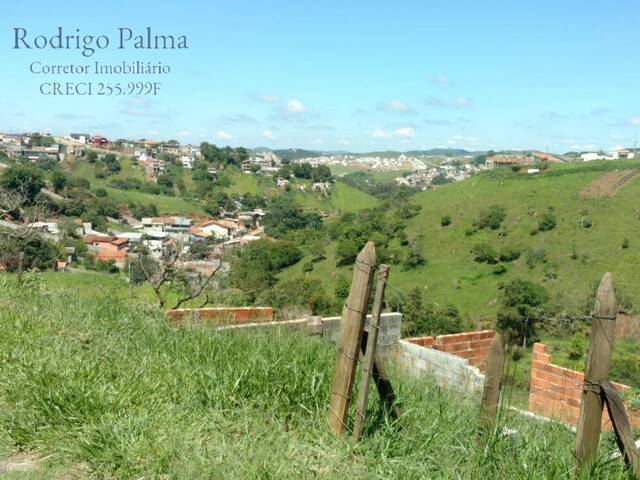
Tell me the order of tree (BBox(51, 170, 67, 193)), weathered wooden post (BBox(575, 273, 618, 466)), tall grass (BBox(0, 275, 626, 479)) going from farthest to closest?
tree (BBox(51, 170, 67, 193)), tall grass (BBox(0, 275, 626, 479)), weathered wooden post (BBox(575, 273, 618, 466))

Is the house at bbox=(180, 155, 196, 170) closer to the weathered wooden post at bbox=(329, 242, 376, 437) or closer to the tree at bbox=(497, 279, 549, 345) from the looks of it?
the tree at bbox=(497, 279, 549, 345)

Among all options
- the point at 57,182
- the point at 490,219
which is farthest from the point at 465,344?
the point at 57,182

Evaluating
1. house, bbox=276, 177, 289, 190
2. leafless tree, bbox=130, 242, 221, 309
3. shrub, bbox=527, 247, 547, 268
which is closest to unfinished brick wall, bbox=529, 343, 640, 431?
leafless tree, bbox=130, 242, 221, 309

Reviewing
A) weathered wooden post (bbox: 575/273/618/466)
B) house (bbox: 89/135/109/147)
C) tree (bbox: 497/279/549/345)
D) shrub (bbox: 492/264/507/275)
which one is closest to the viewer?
weathered wooden post (bbox: 575/273/618/466)

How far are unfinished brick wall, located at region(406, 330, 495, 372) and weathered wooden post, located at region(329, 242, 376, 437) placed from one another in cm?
550

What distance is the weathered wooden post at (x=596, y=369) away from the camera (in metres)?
2.50

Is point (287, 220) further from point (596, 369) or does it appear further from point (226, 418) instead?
point (596, 369)

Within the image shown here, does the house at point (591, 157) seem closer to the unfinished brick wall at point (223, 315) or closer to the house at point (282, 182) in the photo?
the house at point (282, 182)

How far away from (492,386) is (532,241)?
53.3 metres

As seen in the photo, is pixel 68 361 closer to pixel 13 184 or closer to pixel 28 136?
pixel 13 184

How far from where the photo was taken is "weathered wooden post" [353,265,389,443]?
2943 mm

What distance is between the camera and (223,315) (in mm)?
6238

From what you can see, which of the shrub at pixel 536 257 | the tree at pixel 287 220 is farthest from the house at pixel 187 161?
the shrub at pixel 536 257

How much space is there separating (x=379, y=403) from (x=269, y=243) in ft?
175
